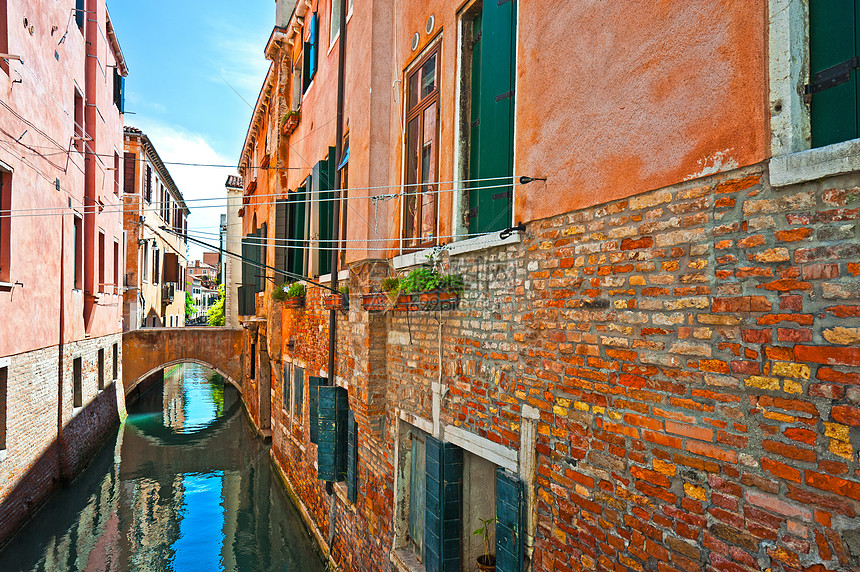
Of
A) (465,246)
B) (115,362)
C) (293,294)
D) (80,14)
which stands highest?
(80,14)

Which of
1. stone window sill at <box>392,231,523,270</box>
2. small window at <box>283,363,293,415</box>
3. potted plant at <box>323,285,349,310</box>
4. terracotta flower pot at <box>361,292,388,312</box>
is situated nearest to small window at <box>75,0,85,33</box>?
small window at <box>283,363,293,415</box>

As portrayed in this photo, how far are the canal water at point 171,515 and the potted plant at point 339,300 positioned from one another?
3615 mm

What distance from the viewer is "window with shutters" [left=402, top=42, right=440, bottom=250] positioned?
5.27 meters

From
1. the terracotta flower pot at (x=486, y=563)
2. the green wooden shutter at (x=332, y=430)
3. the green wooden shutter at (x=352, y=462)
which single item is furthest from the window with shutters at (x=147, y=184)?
the terracotta flower pot at (x=486, y=563)

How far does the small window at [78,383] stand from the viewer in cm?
1323

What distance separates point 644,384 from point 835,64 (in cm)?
145

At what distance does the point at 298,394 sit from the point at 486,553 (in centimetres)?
668

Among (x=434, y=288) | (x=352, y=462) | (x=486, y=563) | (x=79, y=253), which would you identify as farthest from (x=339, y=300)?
(x=79, y=253)

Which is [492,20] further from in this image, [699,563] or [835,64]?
[699,563]

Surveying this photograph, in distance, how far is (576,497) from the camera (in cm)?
317

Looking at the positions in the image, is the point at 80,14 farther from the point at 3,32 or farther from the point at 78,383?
the point at 78,383

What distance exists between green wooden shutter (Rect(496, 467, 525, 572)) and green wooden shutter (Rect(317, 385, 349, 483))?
4.00 m

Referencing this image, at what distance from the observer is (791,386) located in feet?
6.83

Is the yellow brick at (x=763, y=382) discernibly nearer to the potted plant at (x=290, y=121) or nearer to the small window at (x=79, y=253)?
the potted plant at (x=290, y=121)
